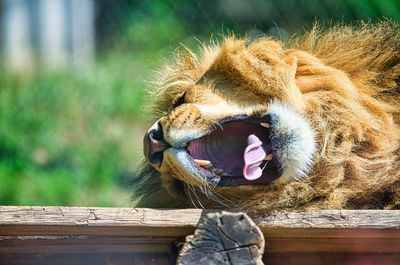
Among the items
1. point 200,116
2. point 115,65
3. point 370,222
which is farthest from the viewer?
point 115,65

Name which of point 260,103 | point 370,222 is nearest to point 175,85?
point 260,103

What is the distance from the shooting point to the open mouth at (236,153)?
3.01 meters

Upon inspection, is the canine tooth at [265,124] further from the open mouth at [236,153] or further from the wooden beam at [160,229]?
the wooden beam at [160,229]

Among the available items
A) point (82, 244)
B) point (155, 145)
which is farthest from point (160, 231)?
point (155, 145)

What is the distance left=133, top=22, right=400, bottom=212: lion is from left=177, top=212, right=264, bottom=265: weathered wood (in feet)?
1.09

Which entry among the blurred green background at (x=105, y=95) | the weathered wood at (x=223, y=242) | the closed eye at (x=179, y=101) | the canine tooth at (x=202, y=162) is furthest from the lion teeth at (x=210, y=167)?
the blurred green background at (x=105, y=95)

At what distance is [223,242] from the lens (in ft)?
8.30

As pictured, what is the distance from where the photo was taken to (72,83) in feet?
20.7

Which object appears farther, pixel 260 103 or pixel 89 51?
pixel 89 51

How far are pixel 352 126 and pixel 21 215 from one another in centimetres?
96

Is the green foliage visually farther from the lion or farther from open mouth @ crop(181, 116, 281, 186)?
open mouth @ crop(181, 116, 281, 186)

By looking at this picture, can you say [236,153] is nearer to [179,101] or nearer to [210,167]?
[210,167]

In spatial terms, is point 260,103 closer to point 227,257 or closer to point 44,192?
point 227,257

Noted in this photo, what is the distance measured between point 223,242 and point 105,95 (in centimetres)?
388
